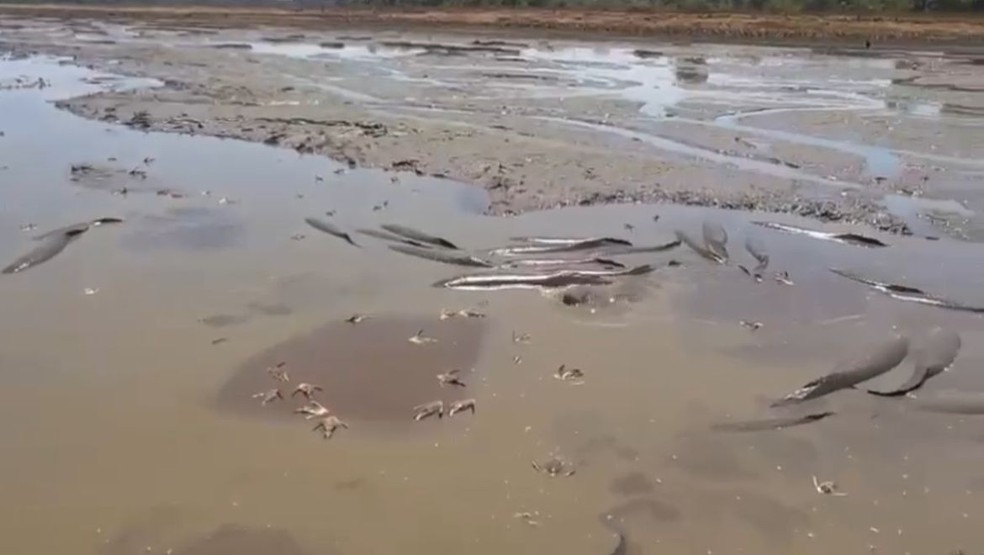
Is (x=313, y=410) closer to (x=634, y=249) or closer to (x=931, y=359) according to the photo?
(x=634, y=249)

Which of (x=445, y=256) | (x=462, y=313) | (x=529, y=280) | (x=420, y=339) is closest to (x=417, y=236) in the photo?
(x=445, y=256)

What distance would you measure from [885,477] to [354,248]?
5859 millimetres

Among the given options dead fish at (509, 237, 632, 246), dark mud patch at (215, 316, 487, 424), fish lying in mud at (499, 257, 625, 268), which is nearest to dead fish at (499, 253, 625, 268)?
fish lying in mud at (499, 257, 625, 268)

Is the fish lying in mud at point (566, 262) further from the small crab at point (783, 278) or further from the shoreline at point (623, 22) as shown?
the shoreline at point (623, 22)

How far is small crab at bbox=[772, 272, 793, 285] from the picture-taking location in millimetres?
8906

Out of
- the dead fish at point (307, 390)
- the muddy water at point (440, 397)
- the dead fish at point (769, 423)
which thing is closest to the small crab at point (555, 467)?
the muddy water at point (440, 397)

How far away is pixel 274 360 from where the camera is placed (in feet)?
23.4

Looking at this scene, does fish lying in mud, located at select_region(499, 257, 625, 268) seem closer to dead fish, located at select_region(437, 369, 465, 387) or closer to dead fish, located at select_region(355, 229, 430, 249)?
dead fish, located at select_region(355, 229, 430, 249)

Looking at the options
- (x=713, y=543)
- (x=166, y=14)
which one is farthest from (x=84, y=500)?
(x=166, y=14)

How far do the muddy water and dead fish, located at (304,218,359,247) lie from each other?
0.12 m

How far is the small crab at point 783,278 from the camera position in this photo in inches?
351

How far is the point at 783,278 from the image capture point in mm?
9000

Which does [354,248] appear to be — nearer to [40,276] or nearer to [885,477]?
[40,276]

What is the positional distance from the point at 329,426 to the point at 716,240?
5421mm
